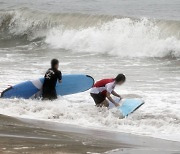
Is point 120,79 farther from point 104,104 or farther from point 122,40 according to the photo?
point 122,40

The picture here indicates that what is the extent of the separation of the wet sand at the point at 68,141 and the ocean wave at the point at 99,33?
1170cm

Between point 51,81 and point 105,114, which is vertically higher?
point 51,81

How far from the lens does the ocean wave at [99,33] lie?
2055 centimetres

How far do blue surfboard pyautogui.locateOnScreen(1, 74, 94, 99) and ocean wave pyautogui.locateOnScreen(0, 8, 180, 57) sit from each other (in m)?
8.01

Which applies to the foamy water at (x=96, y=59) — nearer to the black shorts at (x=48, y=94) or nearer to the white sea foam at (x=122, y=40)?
the white sea foam at (x=122, y=40)

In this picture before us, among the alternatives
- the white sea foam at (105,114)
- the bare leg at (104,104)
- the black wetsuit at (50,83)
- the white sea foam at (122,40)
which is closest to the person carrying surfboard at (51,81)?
the black wetsuit at (50,83)

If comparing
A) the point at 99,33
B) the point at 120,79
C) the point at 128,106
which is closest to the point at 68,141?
the point at 120,79

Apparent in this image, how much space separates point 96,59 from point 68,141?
1223cm

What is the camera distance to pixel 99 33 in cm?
2361

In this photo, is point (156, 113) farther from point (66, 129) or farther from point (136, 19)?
point (136, 19)

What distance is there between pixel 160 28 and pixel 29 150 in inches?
669

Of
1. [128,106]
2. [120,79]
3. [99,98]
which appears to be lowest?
[128,106]

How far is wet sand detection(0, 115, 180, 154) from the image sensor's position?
19.6 feet

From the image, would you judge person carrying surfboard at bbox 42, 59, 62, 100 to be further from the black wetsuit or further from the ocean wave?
the ocean wave
